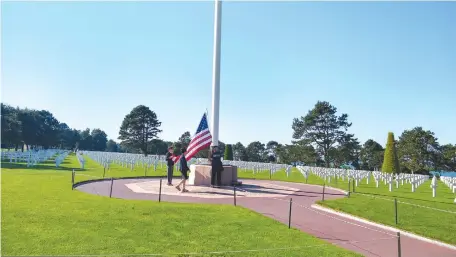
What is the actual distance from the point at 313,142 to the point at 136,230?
158ft

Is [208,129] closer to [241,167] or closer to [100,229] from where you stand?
[100,229]

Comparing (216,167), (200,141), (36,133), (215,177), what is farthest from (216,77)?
(36,133)

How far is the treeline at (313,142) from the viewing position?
48.4m

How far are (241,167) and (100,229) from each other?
2944cm

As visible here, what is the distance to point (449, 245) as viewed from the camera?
7.75 meters

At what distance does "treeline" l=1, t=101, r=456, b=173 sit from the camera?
4841 cm

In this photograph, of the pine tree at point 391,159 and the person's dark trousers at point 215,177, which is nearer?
the person's dark trousers at point 215,177

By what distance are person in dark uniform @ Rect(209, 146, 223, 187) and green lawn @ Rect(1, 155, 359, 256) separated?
16.8 ft

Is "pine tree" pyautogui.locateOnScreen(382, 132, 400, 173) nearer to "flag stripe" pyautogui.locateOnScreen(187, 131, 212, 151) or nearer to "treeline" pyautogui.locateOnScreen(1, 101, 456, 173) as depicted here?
"treeline" pyautogui.locateOnScreen(1, 101, 456, 173)

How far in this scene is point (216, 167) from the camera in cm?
1588

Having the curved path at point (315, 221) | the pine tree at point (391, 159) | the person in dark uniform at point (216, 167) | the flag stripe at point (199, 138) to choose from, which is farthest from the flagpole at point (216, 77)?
the pine tree at point (391, 159)

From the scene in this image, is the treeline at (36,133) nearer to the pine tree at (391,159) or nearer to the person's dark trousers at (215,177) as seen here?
the person's dark trousers at (215,177)

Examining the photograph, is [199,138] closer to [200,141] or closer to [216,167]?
[200,141]

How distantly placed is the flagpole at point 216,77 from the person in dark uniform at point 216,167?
1024 mm
